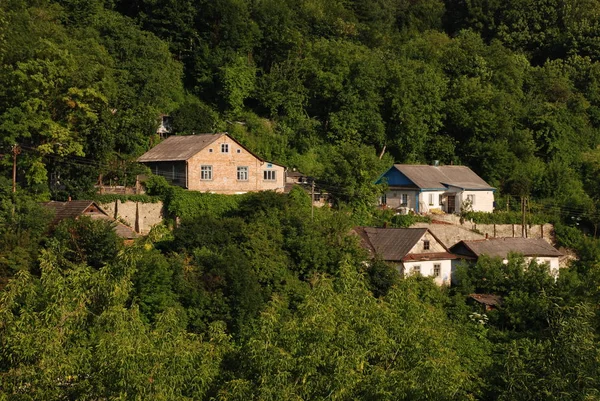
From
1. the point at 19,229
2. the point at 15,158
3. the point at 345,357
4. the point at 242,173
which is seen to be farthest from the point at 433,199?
the point at 345,357

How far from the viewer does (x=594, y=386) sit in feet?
52.1

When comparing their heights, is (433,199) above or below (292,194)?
below

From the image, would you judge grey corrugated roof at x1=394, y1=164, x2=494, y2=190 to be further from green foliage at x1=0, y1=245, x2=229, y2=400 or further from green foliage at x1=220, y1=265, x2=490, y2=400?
green foliage at x1=0, y1=245, x2=229, y2=400

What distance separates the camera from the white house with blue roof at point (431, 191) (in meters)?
38.1

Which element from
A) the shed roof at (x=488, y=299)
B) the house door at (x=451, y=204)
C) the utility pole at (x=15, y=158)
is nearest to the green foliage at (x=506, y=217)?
the house door at (x=451, y=204)

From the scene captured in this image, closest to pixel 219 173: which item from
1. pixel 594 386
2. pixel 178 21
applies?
pixel 178 21

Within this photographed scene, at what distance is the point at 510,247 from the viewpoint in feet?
114

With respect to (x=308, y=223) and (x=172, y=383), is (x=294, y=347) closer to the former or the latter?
(x=172, y=383)

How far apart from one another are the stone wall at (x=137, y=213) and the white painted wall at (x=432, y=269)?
827cm

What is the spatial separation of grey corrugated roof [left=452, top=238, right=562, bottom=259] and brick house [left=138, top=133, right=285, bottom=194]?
23.8 feet

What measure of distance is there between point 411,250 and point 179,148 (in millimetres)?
8877

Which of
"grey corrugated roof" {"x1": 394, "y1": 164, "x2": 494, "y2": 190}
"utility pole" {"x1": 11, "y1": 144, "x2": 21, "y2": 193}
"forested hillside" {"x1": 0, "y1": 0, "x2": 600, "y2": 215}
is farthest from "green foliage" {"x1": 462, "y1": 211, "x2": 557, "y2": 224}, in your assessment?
"utility pole" {"x1": 11, "y1": 144, "x2": 21, "y2": 193}

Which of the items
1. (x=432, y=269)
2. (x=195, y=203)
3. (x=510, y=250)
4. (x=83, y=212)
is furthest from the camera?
(x=510, y=250)

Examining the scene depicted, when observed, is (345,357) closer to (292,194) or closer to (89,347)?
(89,347)
